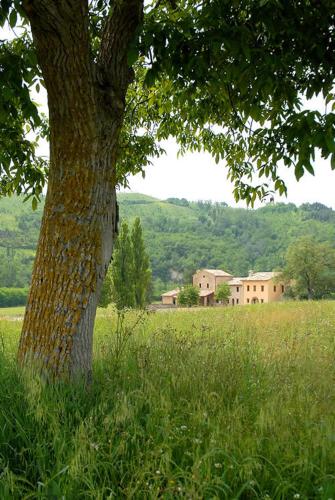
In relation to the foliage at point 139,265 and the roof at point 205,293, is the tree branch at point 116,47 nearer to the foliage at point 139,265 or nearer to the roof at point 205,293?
the foliage at point 139,265

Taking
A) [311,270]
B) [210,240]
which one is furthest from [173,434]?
[210,240]

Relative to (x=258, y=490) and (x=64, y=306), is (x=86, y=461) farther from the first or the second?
(x=64, y=306)

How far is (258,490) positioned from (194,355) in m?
2.66

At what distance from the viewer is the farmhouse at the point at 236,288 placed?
104 m

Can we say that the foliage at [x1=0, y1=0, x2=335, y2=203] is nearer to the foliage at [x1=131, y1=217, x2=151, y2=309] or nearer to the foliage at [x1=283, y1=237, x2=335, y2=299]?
the foliage at [x1=131, y1=217, x2=151, y2=309]

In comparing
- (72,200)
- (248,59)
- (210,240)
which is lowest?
(72,200)

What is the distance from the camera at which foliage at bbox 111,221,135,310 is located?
146ft

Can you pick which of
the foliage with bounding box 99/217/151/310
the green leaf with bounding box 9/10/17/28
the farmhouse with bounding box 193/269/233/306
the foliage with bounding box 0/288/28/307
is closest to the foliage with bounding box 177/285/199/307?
the farmhouse with bounding box 193/269/233/306

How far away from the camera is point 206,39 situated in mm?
4086

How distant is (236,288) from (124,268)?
7378 cm

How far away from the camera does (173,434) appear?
127 inches

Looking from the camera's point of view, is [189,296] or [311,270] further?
[189,296]

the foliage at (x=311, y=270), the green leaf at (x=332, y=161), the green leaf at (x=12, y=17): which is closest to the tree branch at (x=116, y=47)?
the green leaf at (x=12, y=17)

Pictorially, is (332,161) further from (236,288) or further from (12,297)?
(12,297)
